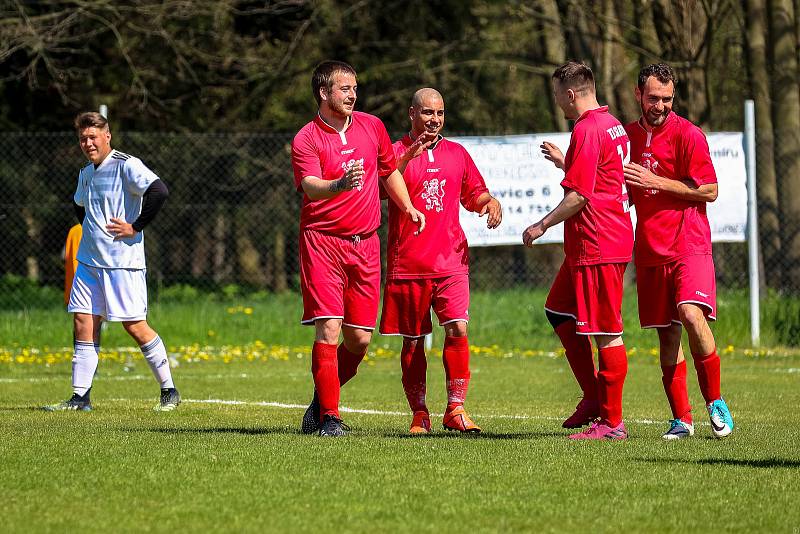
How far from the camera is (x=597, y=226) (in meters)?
7.85

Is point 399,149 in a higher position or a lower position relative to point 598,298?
higher

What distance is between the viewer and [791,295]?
17.2 m

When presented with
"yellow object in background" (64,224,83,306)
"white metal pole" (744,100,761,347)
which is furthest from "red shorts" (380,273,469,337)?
"white metal pole" (744,100,761,347)

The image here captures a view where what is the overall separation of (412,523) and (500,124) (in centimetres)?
2415

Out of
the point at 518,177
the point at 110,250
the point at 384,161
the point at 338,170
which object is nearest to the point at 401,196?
the point at 384,161

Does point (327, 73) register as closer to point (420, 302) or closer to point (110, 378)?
point (420, 302)

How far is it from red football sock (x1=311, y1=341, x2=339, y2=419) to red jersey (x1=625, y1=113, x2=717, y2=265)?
1.89 metres

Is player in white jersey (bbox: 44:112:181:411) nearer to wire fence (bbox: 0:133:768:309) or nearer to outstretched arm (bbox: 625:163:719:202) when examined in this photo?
outstretched arm (bbox: 625:163:719:202)

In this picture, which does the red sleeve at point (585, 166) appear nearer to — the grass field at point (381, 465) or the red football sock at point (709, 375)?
the red football sock at point (709, 375)

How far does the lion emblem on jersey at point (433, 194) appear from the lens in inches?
336

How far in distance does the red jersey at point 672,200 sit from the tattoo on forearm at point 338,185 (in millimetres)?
1717

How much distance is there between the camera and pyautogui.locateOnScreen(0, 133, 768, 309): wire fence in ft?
56.4

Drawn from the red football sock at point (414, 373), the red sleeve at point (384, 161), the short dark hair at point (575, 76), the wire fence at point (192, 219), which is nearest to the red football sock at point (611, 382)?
the red football sock at point (414, 373)

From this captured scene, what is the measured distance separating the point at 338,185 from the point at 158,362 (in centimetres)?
332
